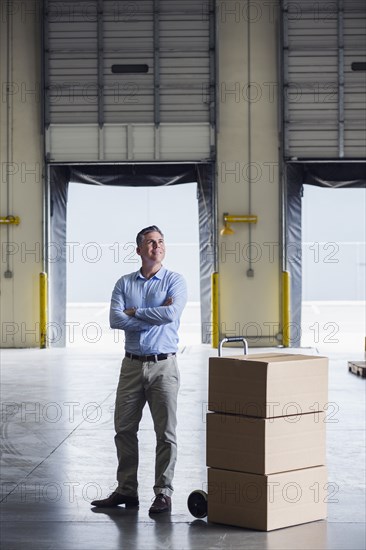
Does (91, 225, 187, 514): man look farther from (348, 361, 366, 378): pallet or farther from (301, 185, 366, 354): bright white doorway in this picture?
(301, 185, 366, 354): bright white doorway

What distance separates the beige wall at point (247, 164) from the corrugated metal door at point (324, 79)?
410mm

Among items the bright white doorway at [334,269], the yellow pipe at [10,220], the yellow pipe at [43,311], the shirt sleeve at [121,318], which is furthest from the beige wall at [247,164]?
the shirt sleeve at [121,318]

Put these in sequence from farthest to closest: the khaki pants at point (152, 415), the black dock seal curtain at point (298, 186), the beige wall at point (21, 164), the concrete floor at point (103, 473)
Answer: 1. the beige wall at point (21, 164)
2. the black dock seal curtain at point (298, 186)
3. the khaki pants at point (152, 415)
4. the concrete floor at point (103, 473)

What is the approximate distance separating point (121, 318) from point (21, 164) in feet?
45.3

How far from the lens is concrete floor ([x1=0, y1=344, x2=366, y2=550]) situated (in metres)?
5.57

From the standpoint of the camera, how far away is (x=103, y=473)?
7.60 metres

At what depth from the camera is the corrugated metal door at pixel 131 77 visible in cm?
1923

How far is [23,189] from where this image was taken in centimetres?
1950

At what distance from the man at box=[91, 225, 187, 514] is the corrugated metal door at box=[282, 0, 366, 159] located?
1332cm

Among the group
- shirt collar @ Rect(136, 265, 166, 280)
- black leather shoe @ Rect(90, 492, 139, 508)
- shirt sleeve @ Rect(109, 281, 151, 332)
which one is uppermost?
shirt collar @ Rect(136, 265, 166, 280)

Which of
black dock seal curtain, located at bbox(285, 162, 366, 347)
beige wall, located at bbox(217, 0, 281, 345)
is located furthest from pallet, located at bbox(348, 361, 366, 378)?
beige wall, located at bbox(217, 0, 281, 345)

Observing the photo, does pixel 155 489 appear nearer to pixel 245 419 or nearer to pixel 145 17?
pixel 245 419

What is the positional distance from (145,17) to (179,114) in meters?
Result: 2.16

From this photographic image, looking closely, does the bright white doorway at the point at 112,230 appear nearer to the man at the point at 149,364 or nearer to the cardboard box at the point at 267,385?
the man at the point at 149,364
